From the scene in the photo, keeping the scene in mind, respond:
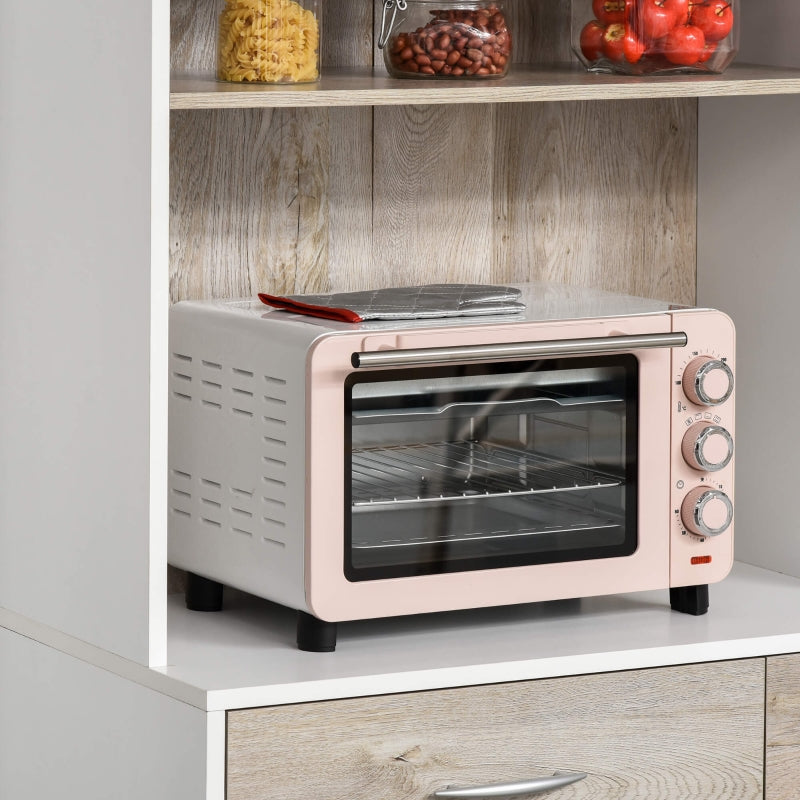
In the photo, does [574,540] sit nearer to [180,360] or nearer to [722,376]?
[722,376]

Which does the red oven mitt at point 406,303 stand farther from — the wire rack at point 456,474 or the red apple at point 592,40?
the red apple at point 592,40

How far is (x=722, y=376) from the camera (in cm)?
183

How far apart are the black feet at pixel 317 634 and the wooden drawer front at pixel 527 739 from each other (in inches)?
4.0

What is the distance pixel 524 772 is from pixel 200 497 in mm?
437

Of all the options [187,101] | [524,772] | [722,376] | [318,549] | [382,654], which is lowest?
[524,772]

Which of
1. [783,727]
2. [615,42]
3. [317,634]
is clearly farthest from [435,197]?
[783,727]

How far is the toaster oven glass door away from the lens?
5.63 ft

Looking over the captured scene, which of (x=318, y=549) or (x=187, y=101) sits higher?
(x=187, y=101)

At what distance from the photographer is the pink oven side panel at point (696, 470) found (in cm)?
182

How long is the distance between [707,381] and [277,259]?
54 centimetres

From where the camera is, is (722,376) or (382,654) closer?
(382,654)

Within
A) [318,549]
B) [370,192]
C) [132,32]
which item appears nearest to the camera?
[132,32]

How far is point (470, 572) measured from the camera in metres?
1.75

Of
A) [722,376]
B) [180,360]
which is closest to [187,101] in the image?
[180,360]
